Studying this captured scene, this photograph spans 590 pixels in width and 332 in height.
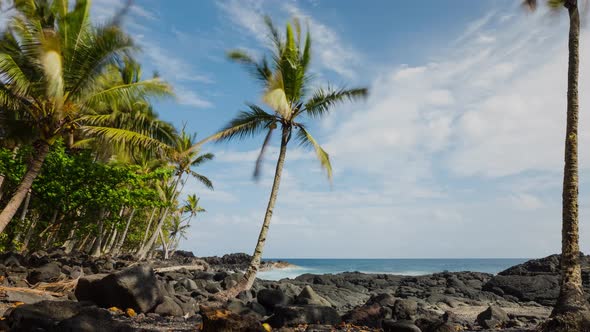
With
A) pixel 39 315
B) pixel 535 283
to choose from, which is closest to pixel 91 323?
pixel 39 315

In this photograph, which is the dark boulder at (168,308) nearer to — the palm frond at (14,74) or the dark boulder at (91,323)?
the dark boulder at (91,323)

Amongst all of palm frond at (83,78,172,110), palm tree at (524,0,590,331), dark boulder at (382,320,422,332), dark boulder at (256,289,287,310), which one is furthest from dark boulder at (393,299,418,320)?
palm frond at (83,78,172,110)

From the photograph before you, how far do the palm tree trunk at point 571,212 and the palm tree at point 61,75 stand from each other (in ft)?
36.4

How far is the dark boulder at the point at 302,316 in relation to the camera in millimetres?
7266

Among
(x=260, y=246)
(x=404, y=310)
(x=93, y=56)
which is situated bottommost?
(x=404, y=310)

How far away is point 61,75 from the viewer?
10.6 m

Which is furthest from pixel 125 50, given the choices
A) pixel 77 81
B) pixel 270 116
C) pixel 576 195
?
pixel 576 195

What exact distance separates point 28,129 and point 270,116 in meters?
8.66

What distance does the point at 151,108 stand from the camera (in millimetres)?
24203

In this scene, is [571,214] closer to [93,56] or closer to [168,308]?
[168,308]

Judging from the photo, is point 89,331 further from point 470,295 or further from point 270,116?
point 470,295

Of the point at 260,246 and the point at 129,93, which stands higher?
the point at 129,93

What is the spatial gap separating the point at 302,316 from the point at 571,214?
5576mm

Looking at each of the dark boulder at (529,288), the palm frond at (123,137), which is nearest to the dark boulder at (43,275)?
the palm frond at (123,137)
